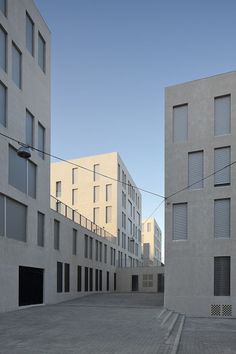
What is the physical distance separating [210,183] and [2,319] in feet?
42.2

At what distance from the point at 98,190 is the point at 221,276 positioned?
123 ft

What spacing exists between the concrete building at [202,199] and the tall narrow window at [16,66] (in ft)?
29.3

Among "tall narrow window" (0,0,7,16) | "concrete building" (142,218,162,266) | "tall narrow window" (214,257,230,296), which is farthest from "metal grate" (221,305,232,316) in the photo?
"concrete building" (142,218,162,266)

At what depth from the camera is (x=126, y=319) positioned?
1748cm

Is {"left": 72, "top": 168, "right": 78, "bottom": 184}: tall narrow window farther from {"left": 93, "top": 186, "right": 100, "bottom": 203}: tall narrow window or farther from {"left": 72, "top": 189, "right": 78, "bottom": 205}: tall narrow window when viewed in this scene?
{"left": 93, "top": 186, "right": 100, "bottom": 203}: tall narrow window

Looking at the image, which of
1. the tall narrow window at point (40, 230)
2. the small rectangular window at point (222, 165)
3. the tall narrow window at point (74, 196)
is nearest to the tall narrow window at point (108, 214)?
the tall narrow window at point (74, 196)

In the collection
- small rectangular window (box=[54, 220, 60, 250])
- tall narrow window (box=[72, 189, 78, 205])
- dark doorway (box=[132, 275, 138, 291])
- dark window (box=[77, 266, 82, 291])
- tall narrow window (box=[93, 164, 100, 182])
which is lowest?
dark doorway (box=[132, 275, 138, 291])

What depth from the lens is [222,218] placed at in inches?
915

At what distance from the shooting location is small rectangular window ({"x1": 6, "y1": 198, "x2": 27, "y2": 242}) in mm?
21797

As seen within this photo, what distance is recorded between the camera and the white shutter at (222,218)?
2305 cm

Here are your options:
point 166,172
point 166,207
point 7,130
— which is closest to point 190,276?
point 166,207

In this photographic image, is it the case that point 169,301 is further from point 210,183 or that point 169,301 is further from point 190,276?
point 210,183

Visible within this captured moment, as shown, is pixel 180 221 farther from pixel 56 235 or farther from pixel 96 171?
pixel 96 171

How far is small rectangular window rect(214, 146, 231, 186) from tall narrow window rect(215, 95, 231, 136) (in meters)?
1.04
